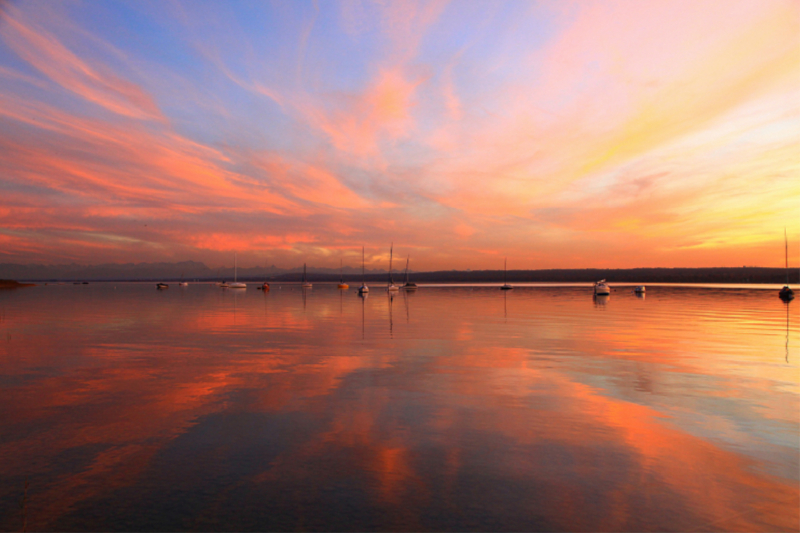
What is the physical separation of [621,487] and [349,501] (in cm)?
512

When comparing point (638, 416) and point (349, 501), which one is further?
point (638, 416)

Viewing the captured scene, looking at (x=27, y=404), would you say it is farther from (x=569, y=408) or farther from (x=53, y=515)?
(x=569, y=408)

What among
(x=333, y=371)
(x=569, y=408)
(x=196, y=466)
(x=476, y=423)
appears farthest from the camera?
(x=333, y=371)

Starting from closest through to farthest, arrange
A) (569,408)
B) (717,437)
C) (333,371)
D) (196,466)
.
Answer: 1. (196,466)
2. (717,437)
3. (569,408)
4. (333,371)

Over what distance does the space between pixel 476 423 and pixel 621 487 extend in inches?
173

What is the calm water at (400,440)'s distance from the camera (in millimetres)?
7801

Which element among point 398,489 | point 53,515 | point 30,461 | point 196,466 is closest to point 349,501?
point 398,489

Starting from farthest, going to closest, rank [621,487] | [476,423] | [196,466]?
[476,423] < [196,466] < [621,487]

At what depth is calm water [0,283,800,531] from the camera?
780 cm

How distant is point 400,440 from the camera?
11.2m

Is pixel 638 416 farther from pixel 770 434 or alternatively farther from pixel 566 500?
pixel 566 500

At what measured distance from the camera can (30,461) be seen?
9.88m

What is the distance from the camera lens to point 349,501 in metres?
8.09

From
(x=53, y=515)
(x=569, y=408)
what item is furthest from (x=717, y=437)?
(x=53, y=515)
